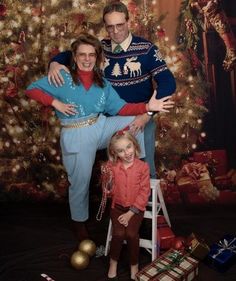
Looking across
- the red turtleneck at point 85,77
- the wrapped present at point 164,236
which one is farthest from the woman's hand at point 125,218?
the red turtleneck at point 85,77

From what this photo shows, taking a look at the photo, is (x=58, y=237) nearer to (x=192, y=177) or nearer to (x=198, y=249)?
(x=198, y=249)

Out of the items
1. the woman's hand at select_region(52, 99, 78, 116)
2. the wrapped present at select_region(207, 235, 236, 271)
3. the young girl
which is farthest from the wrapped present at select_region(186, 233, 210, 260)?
the woman's hand at select_region(52, 99, 78, 116)

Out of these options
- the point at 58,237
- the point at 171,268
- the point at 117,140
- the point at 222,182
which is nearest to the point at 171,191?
the point at 222,182

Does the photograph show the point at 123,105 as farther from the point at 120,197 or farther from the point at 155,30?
the point at 155,30

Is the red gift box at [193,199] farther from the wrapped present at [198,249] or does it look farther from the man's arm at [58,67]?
Result: the man's arm at [58,67]

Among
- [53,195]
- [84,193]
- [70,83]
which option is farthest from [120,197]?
[53,195]

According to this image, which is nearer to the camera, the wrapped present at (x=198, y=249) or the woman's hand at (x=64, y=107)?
the woman's hand at (x=64, y=107)

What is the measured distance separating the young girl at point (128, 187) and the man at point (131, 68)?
0.20 meters

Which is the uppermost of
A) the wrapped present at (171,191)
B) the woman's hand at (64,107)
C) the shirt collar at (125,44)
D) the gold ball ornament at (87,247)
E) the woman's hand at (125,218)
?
the shirt collar at (125,44)

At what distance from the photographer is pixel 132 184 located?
2092 millimetres

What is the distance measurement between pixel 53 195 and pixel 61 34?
118cm

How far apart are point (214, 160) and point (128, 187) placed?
1103mm

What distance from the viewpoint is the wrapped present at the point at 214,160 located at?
2.98 m

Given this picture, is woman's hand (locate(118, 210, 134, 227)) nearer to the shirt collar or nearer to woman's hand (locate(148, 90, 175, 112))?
woman's hand (locate(148, 90, 175, 112))
